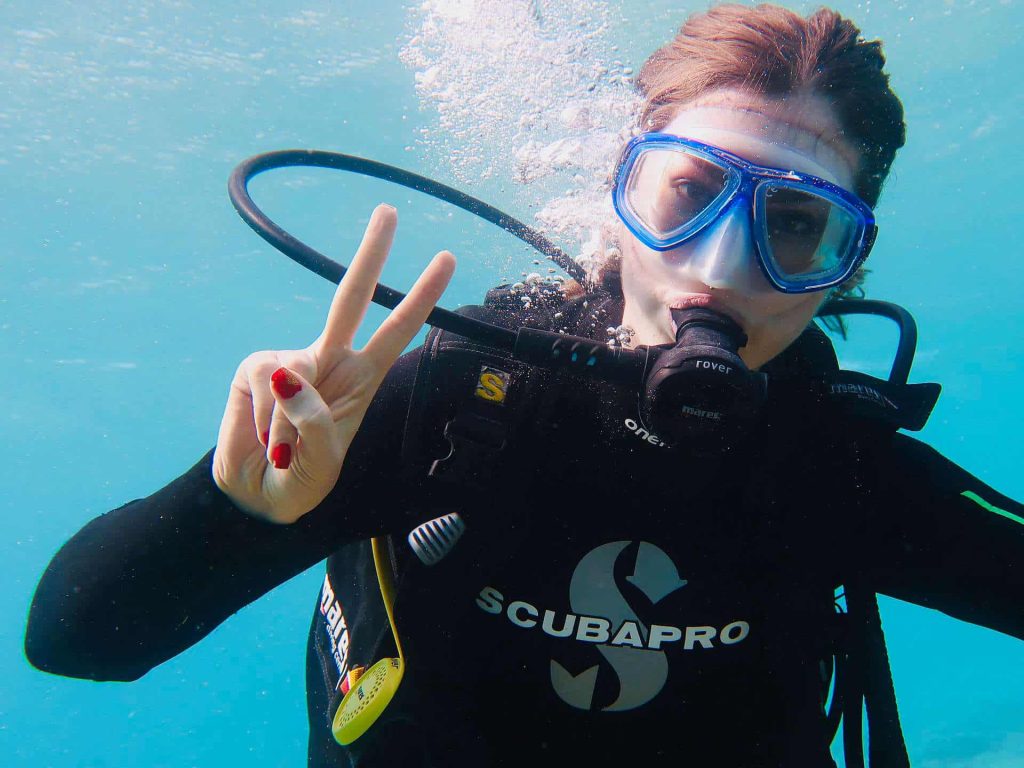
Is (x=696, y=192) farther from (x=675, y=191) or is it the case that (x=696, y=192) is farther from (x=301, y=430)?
(x=301, y=430)

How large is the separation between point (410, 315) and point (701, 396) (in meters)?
0.72

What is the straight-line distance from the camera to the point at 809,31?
207 centimetres

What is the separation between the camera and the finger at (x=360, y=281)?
48.1 inches

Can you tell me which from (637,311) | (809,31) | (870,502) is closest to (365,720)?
(637,311)

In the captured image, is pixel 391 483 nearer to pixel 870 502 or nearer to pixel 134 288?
pixel 870 502

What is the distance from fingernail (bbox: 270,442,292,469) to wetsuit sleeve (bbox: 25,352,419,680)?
0.79ft

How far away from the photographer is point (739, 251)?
1.74 metres

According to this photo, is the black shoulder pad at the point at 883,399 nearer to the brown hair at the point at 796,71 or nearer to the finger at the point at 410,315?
the brown hair at the point at 796,71

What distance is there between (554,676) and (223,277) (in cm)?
1844

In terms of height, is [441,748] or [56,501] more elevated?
[56,501]

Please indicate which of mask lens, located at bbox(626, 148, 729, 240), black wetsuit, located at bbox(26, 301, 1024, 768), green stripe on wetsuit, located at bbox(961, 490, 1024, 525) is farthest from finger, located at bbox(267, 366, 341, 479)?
green stripe on wetsuit, located at bbox(961, 490, 1024, 525)

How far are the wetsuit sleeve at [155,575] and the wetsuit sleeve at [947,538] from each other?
5.68 feet

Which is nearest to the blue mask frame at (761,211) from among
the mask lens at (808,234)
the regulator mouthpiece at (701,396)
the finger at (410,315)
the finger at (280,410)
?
the mask lens at (808,234)

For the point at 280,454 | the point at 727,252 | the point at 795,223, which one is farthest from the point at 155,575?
the point at 795,223
